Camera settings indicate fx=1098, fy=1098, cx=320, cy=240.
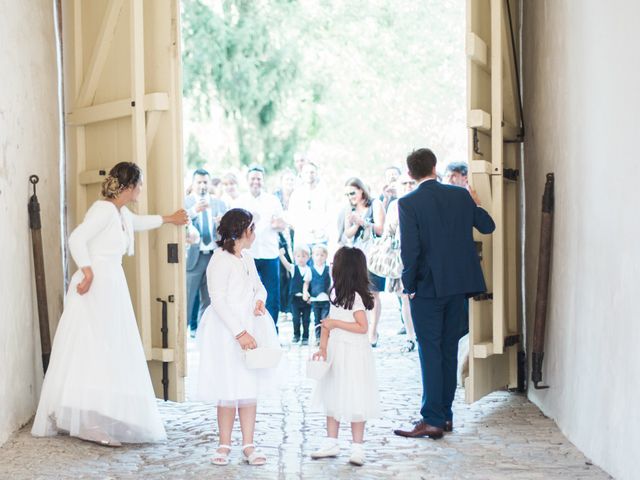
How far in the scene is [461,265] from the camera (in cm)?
671

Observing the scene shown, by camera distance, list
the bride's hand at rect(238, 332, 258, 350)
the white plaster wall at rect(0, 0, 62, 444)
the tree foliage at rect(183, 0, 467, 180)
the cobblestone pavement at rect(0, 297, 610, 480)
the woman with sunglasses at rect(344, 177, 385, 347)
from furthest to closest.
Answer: the tree foliage at rect(183, 0, 467, 180), the woman with sunglasses at rect(344, 177, 385, 347), the white plaster wall at rect(0, 0, 62, 444), the bride's hand at rect(238, 332, 258, 350), the cobblestone pavement at rect(0, 297, 610, 480)

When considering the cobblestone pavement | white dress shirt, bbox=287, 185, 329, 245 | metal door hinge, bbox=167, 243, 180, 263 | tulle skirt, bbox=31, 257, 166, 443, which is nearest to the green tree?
white dress shirt, bbox=287, 185, 329, 245

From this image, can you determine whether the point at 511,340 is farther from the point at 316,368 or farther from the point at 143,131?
the point at 143,131

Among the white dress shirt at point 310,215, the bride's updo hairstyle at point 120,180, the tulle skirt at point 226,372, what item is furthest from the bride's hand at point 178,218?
the white dress shirt at point 310,215

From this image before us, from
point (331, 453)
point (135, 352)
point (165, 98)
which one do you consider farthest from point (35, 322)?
point (331, 453)

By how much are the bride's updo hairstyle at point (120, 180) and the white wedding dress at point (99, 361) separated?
96 millimetres

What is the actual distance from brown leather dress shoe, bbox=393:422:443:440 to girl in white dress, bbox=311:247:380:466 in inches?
29.0

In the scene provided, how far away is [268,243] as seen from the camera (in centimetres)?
1096

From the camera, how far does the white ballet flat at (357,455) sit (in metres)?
5.92

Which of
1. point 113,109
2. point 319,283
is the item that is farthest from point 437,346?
point 319,283

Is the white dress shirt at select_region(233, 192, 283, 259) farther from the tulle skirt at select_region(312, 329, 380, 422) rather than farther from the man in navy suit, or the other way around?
the tulle skirt at select_region(312, 329, 380, 422)

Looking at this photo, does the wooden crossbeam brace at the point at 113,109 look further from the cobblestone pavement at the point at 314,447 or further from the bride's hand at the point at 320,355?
the bride's hand at the point at 320,355

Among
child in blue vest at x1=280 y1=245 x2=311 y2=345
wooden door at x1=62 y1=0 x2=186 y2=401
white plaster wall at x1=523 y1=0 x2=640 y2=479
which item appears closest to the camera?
white plaster wall at x1=523 y1=0 x2=640 y2=479

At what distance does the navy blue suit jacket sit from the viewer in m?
6.68
